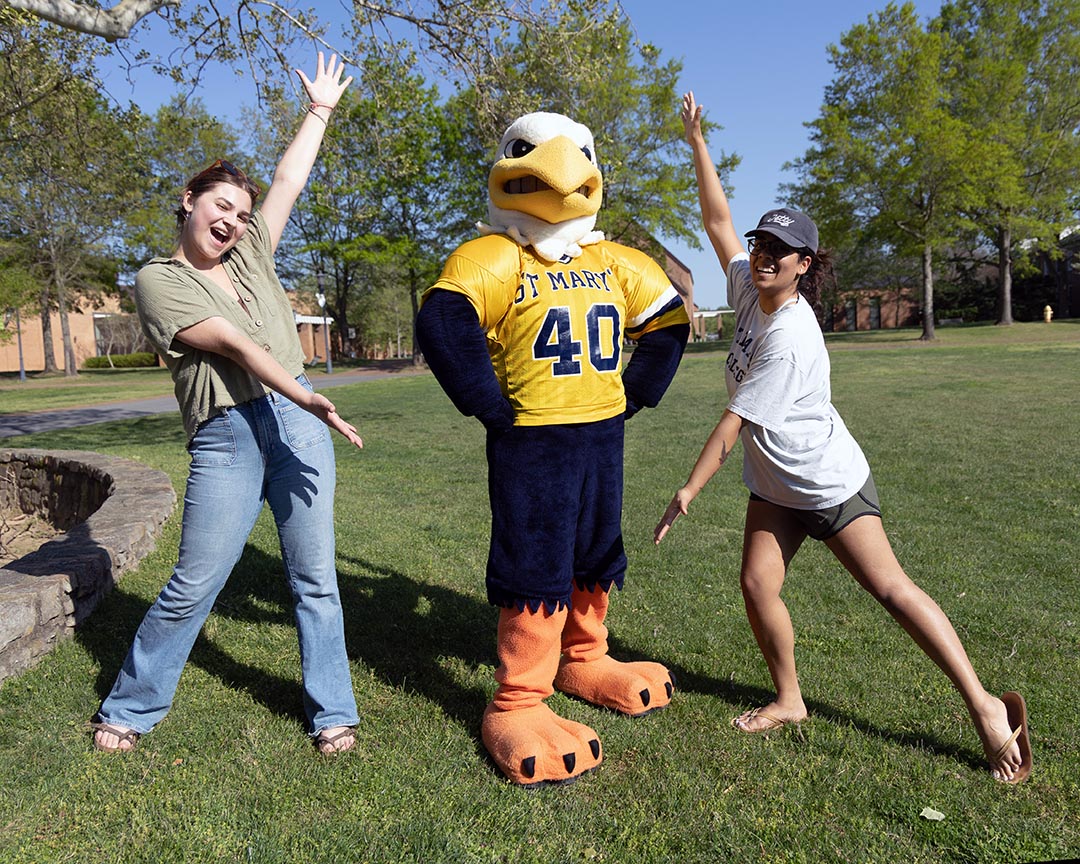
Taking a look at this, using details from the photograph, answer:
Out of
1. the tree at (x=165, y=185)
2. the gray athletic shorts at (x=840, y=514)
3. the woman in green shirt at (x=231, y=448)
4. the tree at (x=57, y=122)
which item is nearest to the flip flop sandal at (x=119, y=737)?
the woman in green shirt at (x=231, y=448)

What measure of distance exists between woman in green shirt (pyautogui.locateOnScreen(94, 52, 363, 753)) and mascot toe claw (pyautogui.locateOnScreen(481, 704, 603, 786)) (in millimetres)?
548

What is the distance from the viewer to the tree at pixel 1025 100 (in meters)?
29.1

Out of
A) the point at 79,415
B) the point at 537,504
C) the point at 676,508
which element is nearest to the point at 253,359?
the point at 537,504

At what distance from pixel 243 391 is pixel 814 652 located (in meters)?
2.71

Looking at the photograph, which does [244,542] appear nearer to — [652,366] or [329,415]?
[329,415]

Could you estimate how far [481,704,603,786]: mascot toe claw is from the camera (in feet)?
9.19

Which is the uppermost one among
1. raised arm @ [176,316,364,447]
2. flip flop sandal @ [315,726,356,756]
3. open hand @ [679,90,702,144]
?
open hand @ [679,90,702,144]

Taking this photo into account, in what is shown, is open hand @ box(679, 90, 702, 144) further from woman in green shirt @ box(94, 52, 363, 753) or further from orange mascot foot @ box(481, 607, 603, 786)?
orange mascot foot @ box(481, 607, 603, 786)

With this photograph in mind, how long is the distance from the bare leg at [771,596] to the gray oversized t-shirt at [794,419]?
139 mm

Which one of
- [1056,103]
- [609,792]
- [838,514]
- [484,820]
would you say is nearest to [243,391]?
[484,820]

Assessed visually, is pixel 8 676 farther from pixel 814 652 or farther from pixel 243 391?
pixel 814 652

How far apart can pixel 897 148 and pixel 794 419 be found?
1137 inches

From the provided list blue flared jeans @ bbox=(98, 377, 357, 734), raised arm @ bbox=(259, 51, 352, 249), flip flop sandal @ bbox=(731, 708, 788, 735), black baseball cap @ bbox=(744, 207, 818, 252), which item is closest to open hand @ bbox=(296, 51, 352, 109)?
raised arm @ bbox=(259, 51, 352, 249)

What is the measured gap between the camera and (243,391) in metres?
2.87
